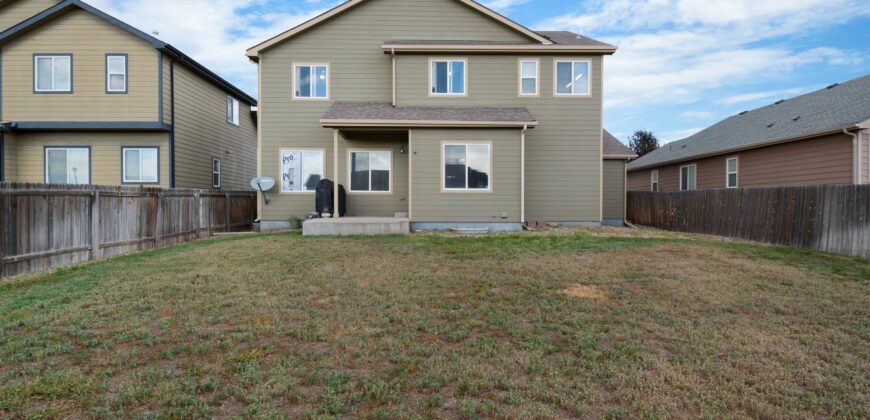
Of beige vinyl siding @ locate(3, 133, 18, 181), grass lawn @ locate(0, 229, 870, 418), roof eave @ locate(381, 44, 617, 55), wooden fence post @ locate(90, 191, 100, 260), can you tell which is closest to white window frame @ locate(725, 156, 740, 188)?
roof eave @ locate(381, 44, 617, 55)

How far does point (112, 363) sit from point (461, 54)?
1314 centimetres

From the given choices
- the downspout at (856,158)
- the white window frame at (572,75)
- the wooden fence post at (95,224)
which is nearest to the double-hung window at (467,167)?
the white window frame at (572,75)

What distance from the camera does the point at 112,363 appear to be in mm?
3643

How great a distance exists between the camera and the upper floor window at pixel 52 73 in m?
14.6

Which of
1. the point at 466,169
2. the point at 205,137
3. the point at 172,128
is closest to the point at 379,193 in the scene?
the point at 466,169

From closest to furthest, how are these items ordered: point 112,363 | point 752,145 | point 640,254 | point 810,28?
point 112,363, point 640,254, point 752,145, point 810,28

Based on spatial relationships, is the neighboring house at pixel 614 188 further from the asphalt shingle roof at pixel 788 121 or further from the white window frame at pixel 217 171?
the white window frame at pixel 217 171

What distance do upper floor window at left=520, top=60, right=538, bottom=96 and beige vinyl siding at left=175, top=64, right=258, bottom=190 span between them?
12394 millimetres

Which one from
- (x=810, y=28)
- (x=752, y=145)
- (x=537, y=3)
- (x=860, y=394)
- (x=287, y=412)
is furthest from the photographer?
(x=537, y=3)

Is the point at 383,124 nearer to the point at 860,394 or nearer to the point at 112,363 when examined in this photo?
the point at 112,363

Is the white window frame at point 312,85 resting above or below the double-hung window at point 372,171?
above

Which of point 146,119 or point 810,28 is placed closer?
point 146,119

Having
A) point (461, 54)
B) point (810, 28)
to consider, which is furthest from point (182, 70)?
point (810, 28)

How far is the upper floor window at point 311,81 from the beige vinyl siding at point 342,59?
0.20m
